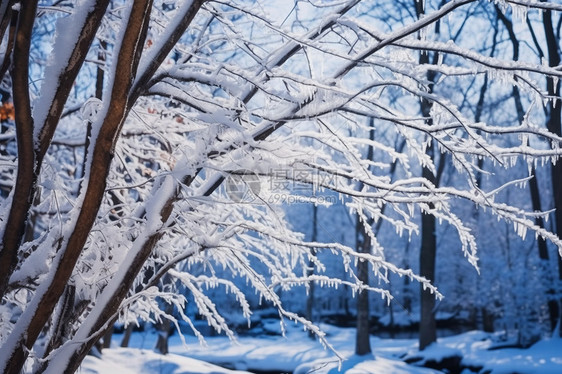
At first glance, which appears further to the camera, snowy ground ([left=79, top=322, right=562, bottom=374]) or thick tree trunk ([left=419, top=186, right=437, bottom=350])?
thick tree trunk ([left=419, top=186, right=437, bottom=350])

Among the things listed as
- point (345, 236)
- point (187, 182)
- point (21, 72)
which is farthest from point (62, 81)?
point (345, 236)

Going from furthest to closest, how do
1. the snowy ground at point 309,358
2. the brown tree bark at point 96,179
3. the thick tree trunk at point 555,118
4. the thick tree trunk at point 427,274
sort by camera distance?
1. the thick tree trunk at point 427,274
2. the thick tree trunk at point 555,118
3. the snowy ground at point 309,358
4. the brown tree bark at point 96,179

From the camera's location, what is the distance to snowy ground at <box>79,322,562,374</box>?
794cm

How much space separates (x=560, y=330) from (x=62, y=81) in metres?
15.9

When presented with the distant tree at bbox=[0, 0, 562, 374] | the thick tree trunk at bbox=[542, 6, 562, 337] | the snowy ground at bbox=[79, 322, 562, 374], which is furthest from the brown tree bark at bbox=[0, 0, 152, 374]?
the thick tree trunk at bbox=[542, 6, 562, 337]

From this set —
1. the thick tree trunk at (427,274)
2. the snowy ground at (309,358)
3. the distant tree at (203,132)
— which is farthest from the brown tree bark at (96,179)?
the thick tree trunk at (427,274)

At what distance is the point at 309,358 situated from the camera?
19.2 metres

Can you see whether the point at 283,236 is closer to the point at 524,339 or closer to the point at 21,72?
the point at 21,72

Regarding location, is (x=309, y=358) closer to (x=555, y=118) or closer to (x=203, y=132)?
→ (x=555, y=118)

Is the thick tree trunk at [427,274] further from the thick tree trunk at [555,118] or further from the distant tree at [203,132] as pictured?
the distant tree at [203,132]

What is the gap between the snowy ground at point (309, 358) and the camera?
794cm

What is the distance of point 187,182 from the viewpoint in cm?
226

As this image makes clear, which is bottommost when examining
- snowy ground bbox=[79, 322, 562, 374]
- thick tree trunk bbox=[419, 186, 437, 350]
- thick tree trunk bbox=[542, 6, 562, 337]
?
snowy ground bbox=[79, 322, 562, 374]

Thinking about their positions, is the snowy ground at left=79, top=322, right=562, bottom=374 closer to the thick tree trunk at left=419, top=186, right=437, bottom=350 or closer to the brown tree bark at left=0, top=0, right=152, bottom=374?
the thick tree trunk at left=419, top=186, right=437, bottom=350
